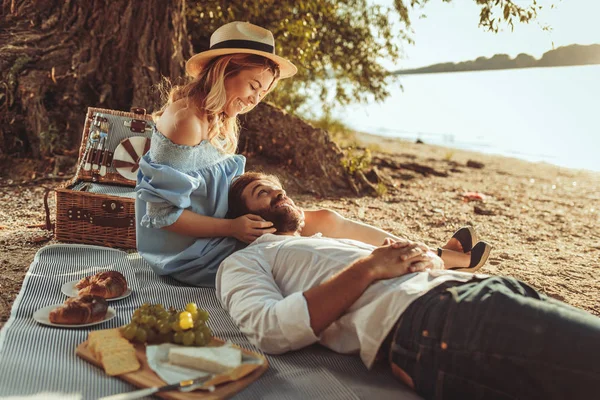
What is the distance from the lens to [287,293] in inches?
101

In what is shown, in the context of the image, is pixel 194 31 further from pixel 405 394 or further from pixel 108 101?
pixel 405 394

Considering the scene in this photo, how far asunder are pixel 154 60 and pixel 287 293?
4.49 m

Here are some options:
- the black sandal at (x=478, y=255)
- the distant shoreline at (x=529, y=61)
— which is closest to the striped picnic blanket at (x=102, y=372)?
the black sandal at (x=478, y=255)

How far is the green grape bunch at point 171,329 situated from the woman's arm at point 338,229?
53.2 inches

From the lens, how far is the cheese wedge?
81.8 inches

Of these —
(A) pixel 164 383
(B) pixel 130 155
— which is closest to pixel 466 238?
(A) pixel 164 383

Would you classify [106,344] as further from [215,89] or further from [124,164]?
[124,164]

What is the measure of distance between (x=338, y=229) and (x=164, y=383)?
5.72 ft

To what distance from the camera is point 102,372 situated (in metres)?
2.17

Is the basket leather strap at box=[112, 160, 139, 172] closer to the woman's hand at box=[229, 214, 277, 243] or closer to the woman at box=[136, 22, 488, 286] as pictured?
the woman at box=[136, 22, 488, 286]

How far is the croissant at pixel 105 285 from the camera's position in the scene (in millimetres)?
2873

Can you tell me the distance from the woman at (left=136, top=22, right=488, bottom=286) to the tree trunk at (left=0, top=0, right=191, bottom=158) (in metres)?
3.09

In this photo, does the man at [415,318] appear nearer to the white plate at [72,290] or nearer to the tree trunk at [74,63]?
the white plate at [72,290]

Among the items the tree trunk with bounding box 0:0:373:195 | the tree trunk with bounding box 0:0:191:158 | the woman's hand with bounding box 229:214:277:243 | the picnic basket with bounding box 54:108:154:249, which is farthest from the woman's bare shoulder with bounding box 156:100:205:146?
the tree trunk with bounding box 0:0:191:158
